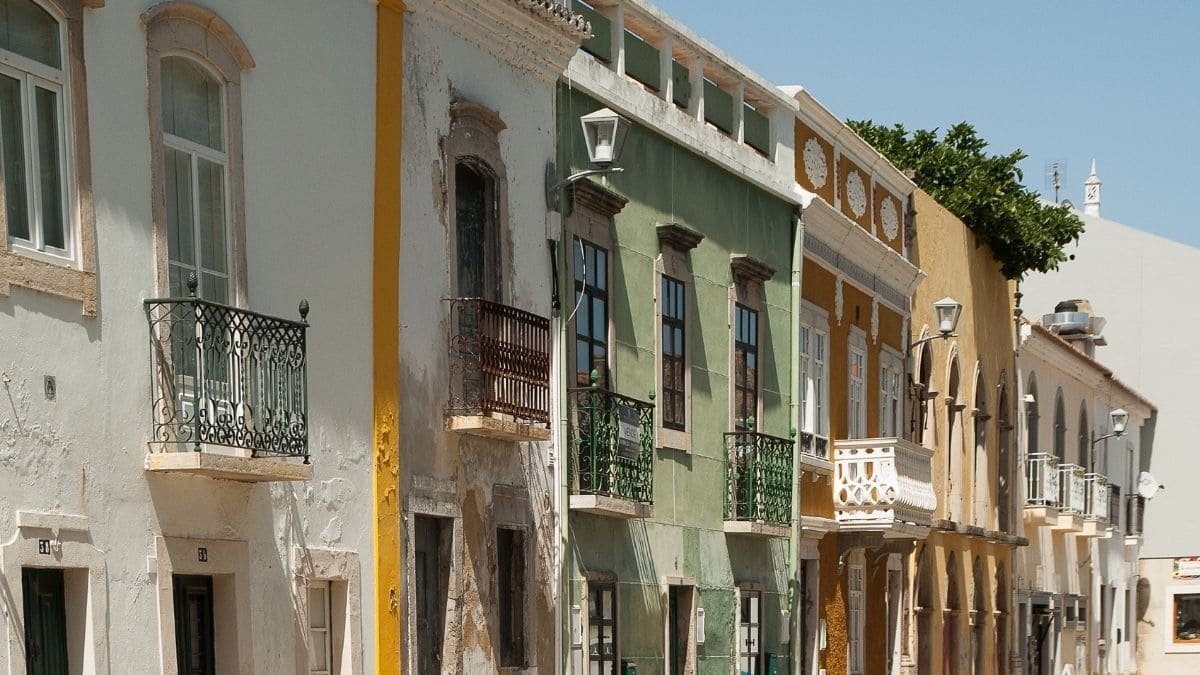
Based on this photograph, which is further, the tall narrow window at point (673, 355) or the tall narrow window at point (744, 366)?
the tall narrow window at point (744, 366)

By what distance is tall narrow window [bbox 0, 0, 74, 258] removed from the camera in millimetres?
11133

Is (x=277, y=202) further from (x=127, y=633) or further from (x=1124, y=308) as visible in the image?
(x=1124, y=308)

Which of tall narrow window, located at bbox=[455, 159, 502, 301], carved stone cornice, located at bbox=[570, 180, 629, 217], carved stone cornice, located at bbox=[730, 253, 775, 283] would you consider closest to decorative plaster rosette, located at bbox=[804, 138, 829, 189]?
carved stone cornice, located at bbox=[730, 253, 775, 283]

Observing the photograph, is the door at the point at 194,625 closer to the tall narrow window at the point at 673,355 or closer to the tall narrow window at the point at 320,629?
the tall narrow window at the point at 320,629

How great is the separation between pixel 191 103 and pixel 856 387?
14.8 metres

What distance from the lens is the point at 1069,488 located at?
37.8 metres

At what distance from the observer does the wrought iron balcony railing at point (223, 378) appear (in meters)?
12.0

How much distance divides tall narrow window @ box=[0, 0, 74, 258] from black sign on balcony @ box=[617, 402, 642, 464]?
24.4 ft

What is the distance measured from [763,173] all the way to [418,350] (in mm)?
8149

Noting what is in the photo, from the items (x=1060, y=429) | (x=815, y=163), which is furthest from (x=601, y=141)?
(x=1060, y=429)

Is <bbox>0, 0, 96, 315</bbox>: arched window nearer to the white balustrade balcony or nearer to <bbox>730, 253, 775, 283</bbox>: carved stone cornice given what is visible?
<bbox>730, 253, 775, 283</bbox>: carved stone cornice

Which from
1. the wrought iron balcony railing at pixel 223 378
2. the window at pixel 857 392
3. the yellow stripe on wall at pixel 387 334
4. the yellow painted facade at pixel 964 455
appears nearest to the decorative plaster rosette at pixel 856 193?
the window at pixel 857 392

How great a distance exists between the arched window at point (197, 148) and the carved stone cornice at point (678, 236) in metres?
7.29

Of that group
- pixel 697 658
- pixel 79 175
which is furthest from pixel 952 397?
pixel 79 175
